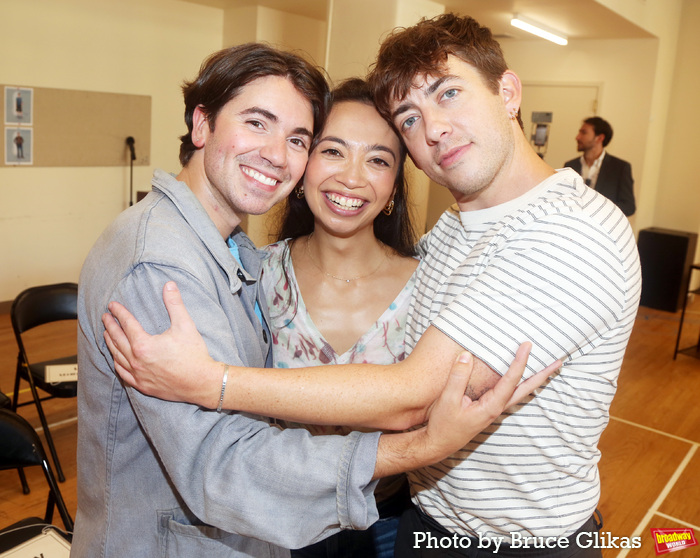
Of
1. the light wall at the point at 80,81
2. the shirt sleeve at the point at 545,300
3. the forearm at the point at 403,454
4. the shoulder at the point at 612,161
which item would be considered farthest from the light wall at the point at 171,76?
the forearm at the point at 403,454

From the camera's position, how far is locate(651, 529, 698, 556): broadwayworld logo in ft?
10.6

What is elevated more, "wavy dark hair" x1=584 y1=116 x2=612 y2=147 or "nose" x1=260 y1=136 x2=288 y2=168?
"wavy dark hair" x1=584 y1=116 x2=612 y2=147

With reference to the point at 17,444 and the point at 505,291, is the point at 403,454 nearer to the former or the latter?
the point at 505,291

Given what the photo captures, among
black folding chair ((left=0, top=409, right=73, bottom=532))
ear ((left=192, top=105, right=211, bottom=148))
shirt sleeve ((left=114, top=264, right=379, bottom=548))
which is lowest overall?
black folding chair ((left=0, top=409, right=73, bottom=532))

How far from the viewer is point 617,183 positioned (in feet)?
24.9

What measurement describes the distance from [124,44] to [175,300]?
7.00m

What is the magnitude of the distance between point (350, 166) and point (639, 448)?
3560 mm

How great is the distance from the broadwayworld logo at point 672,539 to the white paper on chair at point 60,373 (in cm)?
337

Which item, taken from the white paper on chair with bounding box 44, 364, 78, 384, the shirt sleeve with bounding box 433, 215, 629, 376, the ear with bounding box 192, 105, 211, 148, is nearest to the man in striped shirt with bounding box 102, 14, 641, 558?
the shirt sleeve with bounding box 433, 215, 629, 376

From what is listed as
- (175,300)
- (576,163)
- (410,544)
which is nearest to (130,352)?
(175,300)

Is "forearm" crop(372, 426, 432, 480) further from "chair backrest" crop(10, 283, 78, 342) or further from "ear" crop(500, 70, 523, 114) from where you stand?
"chair backrest" crop(10, 283, 78, 342)

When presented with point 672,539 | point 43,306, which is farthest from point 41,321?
point 672,539

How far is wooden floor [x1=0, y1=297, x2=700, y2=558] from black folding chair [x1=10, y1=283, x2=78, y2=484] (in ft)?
0.86

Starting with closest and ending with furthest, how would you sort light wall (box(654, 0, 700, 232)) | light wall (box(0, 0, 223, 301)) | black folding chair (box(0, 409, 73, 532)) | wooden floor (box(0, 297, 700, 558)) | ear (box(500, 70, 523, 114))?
1. ear (box(500, 70, 523, 114))
2. black folding chair (box(0, 409, 73, 532))
3. wooden floor (box(0, 297, 700, 558))
4. light wall (box(0, 0, 223, 301))
5. light wall (box(654, 0, 700, 232))
